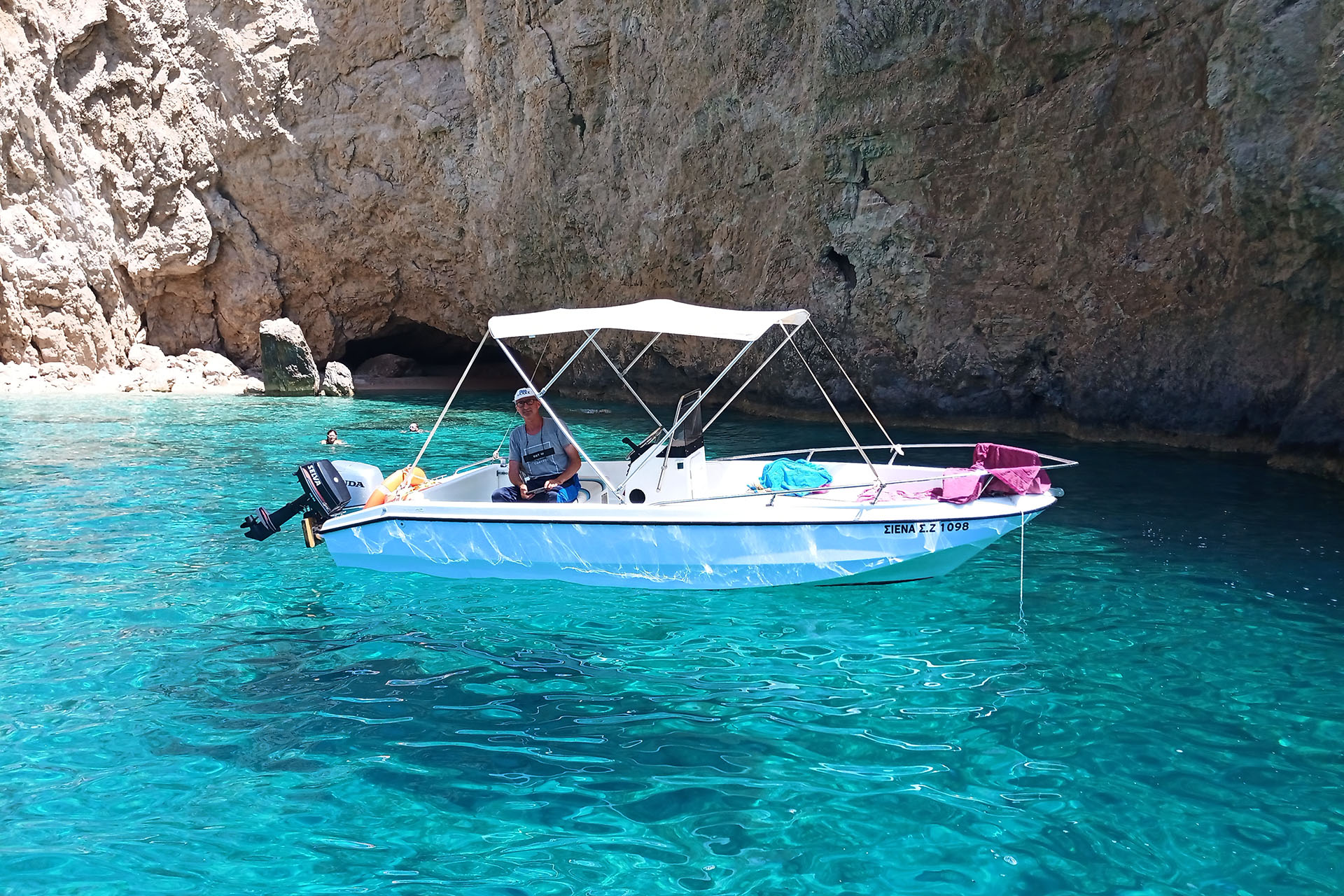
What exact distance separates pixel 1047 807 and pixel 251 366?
31269 millimetres

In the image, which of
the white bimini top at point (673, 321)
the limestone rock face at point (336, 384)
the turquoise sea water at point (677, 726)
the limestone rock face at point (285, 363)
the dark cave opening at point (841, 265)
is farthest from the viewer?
the limestone rock face at point (336, 384)

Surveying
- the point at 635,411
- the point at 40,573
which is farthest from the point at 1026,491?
the point at 635,411

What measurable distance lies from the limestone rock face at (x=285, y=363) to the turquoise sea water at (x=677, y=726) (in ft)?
59.5

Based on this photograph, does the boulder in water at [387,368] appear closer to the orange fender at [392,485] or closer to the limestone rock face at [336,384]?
the limestone rock face at [336,384]

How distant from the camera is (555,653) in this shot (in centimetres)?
673

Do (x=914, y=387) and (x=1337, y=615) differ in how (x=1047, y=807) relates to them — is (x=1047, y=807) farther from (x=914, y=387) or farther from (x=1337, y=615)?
(x=914, y=387)

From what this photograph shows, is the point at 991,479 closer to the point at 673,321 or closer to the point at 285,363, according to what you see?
the point at 673,321

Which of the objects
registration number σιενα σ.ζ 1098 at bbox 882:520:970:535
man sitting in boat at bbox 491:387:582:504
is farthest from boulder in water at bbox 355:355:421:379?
registration number σιενα σ.ζ 1098 at bbox 882:520:970:535

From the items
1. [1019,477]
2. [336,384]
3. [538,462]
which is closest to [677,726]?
[1019,477]

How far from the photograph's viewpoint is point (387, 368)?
3416cm

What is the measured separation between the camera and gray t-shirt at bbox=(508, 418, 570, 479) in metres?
8.72

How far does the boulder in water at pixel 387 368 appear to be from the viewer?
111ft

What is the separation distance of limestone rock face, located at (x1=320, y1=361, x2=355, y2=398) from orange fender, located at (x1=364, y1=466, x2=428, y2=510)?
64.0 feet

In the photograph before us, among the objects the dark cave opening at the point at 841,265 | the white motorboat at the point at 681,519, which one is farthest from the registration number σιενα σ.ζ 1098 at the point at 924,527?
the dark cave opening at the point at 841,265
